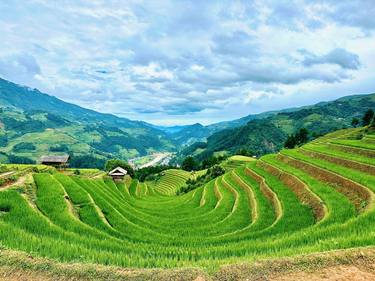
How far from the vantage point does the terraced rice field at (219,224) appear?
916 cm

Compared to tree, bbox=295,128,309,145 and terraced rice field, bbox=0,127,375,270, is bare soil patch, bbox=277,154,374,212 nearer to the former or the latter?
terraced rice field, bbox=0,127,375,270

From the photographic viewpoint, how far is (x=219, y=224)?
21.0 m

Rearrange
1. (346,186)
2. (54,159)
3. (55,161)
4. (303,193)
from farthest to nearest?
1. (54,159)
2. (55,161)
3. (303,193)
4. (346,186)

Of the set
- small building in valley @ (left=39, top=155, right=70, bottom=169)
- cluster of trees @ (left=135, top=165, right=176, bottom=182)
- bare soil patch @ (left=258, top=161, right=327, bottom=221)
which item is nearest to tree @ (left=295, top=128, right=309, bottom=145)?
cluster of trees @ (left=135, top=165, right=176, bottom=182)

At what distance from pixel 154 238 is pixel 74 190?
27.4 ft

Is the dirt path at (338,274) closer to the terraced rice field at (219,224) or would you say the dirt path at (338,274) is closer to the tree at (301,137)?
the terraced rice field at (219,224)

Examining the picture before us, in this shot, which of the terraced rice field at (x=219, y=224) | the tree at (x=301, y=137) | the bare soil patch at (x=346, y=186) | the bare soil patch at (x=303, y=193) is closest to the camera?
the terraced rice field at (x=219, y=224)

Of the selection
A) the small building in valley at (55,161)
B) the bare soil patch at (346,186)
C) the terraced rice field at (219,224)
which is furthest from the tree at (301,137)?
the bare soil patch at (346,186)

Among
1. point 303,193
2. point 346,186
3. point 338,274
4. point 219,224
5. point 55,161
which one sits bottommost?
point 219,224

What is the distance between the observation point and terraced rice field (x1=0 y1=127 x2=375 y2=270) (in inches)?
361

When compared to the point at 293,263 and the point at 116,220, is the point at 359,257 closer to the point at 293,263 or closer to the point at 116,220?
the point at 293,263

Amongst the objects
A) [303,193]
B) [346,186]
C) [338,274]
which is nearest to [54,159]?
[303,193]

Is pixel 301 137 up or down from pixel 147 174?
up

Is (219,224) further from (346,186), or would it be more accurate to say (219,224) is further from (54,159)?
(54,159)
